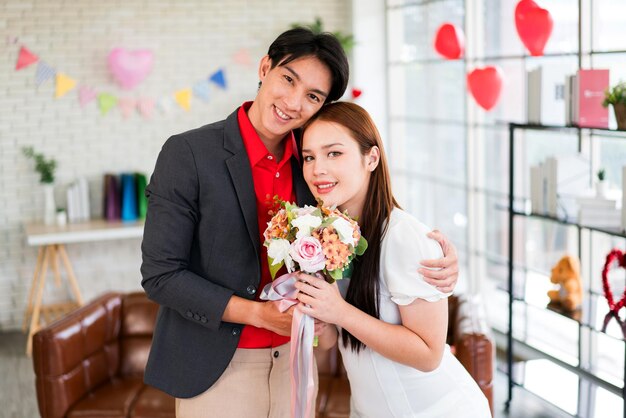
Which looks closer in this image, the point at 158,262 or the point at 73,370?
the point at 158,262

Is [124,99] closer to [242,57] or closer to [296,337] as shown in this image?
[242,57]

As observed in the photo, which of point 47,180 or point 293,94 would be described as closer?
point 293,94

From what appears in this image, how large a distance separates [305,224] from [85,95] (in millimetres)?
5554

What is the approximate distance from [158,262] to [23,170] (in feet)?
17.4

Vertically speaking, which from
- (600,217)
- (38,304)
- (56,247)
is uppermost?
(600,217)

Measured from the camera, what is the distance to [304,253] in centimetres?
196

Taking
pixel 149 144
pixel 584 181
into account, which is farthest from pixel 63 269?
pixel 584 181

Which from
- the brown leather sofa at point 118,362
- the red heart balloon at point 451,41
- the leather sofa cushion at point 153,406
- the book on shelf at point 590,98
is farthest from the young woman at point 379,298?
the red heart balloon at point 451,41

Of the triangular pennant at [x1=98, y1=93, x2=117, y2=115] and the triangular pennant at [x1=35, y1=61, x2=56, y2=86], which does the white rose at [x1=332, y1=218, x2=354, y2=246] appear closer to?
the triangular pennant at [x1=98, y1=93, x2=117, y2=115]

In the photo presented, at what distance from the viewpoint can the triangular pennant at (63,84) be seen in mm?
6914

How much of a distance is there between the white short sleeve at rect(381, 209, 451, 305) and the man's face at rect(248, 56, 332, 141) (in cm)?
45

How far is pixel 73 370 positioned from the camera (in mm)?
3859

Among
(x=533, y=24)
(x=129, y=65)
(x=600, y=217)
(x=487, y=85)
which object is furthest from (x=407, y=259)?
A: (x=129, y=65)

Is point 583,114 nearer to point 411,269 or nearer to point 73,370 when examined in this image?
point 411,269
